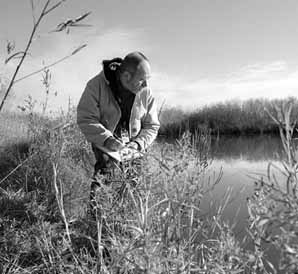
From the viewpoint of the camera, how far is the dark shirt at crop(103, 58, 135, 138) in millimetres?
2792

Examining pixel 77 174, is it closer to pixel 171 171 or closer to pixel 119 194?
pixel 119 194

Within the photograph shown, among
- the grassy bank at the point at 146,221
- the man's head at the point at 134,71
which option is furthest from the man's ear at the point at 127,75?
the grassy bank at the point at 146,221

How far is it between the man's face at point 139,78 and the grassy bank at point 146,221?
0.57 meters

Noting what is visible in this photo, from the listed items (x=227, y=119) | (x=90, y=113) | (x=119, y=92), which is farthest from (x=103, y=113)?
(x=227, y=119)

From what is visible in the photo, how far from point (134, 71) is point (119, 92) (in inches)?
12.9

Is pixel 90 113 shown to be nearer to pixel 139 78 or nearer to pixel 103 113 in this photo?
pixel 103 113

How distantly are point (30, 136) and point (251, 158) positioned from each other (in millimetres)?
8223

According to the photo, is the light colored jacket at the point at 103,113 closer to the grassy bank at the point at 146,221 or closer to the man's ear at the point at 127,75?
the man's ear at the point at 127,75

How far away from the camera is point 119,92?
2822 mm

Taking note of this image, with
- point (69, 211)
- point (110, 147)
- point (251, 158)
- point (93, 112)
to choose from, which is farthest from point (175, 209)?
point (251, 158)

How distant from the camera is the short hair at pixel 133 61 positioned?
2.54m

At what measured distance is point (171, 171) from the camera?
4.87 feet

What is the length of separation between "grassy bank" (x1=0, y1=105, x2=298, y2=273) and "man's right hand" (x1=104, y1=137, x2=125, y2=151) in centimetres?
19

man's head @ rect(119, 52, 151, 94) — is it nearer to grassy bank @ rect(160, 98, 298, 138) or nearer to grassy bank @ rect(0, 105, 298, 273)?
grassy bank @ rect(0, 105, 298, 273)
